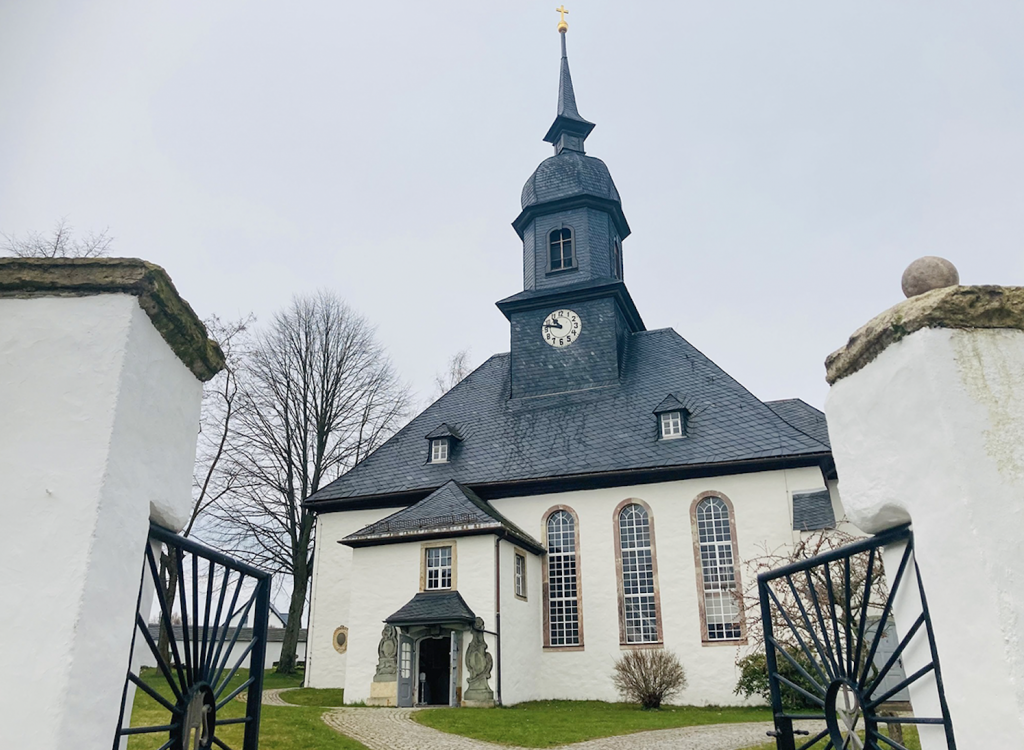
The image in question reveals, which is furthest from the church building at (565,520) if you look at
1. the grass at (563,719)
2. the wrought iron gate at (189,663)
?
the wrought iron gate at (189,663)

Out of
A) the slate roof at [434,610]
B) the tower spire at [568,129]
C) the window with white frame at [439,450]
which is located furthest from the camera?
the tower spire at [568,129]

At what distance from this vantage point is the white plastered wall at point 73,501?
223 cm

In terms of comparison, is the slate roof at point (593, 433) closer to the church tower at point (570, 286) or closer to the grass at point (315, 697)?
the church tower at point (570, 286)

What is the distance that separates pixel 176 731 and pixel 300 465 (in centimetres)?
2421

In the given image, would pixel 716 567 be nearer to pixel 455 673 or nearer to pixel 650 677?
pixel 650 677

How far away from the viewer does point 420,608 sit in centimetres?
1692

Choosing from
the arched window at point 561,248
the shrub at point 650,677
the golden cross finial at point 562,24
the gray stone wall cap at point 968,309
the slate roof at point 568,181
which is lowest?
the shrub at point 650,677

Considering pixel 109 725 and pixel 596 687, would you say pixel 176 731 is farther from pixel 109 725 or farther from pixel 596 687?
pixel 596 687

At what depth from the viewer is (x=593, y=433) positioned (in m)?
20.6

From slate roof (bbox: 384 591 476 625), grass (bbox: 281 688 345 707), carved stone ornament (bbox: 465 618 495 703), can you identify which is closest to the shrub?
carved stone ornament (bbox: 465 618 495 703)

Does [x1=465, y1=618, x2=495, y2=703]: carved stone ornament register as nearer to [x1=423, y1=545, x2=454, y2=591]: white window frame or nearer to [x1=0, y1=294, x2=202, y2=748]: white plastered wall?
[x1=423, y1=545, x2=454, y2=591]: white window frame

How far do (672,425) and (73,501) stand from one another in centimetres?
1816

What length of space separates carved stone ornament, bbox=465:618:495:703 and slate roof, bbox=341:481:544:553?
202 centimetres

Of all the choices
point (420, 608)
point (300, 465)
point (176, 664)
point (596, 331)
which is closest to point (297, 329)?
point (300, 465)
